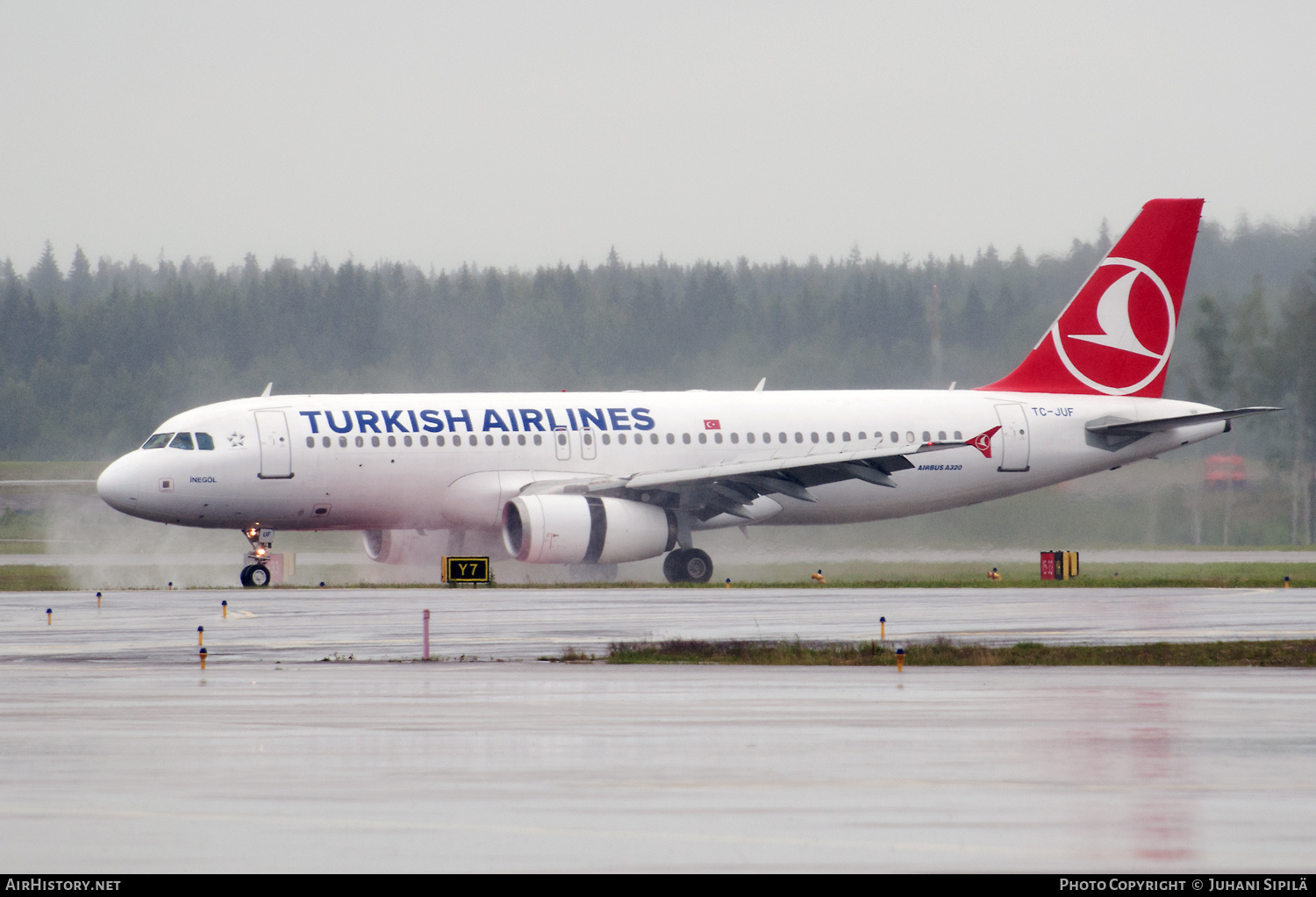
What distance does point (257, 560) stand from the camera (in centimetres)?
4006

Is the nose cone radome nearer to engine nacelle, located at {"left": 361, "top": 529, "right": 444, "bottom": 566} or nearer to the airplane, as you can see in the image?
the airplane

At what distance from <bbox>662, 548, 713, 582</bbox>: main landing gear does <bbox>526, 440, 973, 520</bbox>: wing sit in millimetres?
1018

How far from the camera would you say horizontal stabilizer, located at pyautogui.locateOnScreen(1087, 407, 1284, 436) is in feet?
143

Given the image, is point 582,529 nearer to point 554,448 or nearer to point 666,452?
point 554,448

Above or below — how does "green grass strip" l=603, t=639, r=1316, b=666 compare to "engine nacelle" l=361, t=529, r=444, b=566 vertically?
below

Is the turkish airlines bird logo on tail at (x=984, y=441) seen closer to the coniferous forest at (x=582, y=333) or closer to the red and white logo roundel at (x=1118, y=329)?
the red and white logo roundel at (x=1118, y=329)

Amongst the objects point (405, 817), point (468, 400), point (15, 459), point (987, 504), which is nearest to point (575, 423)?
point (468, 400)

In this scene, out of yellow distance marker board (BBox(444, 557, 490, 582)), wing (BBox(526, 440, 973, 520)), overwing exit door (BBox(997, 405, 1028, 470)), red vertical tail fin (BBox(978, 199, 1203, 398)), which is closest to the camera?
yellow distance marker board (BBox(444, 557, 490, 582))

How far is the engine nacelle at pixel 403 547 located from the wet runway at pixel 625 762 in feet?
64.0

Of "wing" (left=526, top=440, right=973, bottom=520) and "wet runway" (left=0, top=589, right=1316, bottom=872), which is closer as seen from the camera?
"wet runway" (left=0, top=589, right=1316, bottom=872)

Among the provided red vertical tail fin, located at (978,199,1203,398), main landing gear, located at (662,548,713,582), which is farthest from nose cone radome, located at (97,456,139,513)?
red vertical tail fin, located at (978,199,1203,398)

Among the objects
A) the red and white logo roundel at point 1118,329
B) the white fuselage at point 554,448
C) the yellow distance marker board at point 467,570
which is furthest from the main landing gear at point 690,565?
the red and white logo roundel at point 1118,329

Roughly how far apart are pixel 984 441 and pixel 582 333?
205 feet
